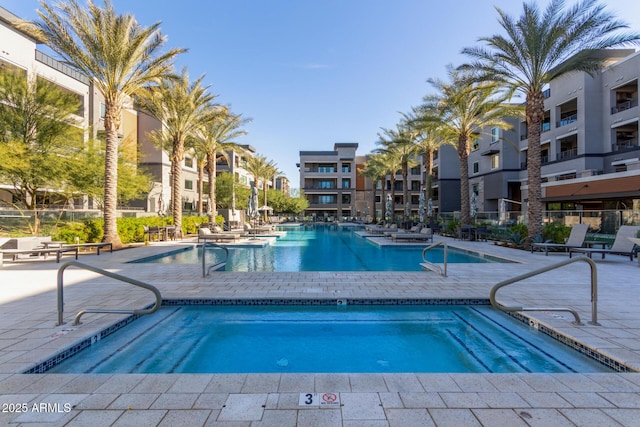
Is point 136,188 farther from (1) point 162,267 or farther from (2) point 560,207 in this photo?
(2) point 560,207

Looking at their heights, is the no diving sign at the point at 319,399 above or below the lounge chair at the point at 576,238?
below

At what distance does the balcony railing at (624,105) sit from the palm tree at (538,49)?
15690mm

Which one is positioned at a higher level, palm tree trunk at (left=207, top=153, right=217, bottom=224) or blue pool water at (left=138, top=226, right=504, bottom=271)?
palm tree trunk at (left=207, top=153, right=217, bottom=224)

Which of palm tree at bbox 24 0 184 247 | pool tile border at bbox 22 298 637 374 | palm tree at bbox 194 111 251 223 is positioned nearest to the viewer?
pool tile border at bbox 22 298 637 374

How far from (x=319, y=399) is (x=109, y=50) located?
17.7 meters

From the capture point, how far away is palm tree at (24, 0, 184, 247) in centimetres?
1434

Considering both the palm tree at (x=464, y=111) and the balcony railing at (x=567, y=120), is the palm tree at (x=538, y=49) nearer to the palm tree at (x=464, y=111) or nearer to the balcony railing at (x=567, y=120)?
the palm tree at (x=464, y=111)

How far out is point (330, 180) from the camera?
240ft

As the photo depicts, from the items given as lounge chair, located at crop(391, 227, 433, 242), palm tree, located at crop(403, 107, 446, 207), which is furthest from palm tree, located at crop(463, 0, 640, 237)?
palm tree, located at crop(403, 107, 446, 207)

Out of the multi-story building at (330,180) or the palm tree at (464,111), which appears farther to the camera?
the multi-story building at (330,180)

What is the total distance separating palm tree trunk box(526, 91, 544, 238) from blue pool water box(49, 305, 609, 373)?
12.2 metres

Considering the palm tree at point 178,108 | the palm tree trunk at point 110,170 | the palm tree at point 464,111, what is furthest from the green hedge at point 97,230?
the palm tree at point 464,111

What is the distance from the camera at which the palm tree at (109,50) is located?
1434 cm

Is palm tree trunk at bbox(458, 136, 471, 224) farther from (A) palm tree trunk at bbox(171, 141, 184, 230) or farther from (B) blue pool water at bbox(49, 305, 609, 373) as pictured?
(A) palm tree trunk at bbox(171, 141, 184, 230)
